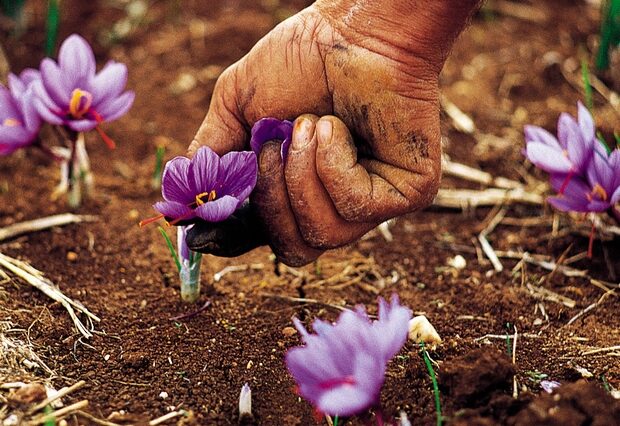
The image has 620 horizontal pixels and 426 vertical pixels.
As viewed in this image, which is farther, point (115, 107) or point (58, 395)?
point (115, 107)

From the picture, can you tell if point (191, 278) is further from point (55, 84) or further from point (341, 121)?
point (55, 84)

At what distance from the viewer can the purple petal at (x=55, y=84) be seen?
6.68 ft

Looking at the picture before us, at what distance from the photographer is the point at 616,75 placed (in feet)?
10.1

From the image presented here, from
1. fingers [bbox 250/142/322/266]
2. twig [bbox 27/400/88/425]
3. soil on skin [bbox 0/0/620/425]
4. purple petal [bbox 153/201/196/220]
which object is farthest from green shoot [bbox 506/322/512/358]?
twig [bbox 27/400/88/425]

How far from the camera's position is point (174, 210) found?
1.58 metres

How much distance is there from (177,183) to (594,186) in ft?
3.10

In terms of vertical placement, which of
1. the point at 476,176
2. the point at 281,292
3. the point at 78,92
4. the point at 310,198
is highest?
the point at 78,92

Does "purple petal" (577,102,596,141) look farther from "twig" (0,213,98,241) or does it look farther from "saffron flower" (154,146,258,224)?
"twig" (0,213,98,241)

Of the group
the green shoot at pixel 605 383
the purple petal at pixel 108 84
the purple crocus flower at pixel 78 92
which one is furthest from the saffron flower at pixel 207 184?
the green shoot at pixel 605 383

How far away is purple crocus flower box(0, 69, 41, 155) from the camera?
2.03m

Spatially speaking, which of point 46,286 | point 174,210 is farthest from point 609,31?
point 46,286

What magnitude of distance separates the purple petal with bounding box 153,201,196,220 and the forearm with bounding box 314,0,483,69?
49cm

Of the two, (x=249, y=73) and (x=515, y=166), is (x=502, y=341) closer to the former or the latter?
(x=249, y=73)

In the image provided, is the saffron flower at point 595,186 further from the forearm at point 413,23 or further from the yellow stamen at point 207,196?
the yellow stamen at point 207,196
